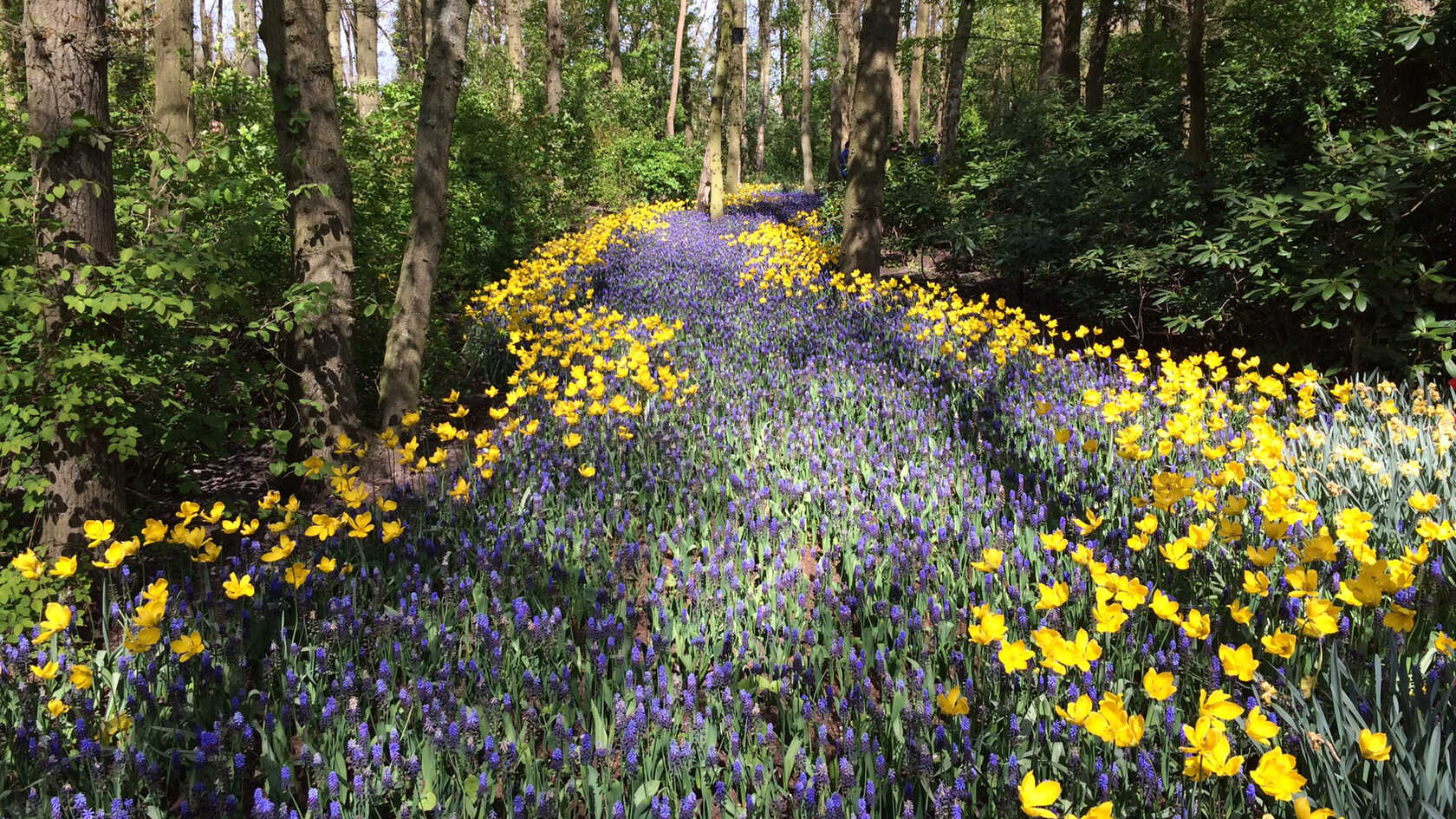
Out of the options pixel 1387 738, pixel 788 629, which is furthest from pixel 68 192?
pixel 1387 738

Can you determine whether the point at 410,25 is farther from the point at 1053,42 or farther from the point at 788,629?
the point at 788,629

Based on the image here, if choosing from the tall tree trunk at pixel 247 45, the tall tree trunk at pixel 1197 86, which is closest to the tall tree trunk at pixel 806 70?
the tall tree trunk at pixel 247 45

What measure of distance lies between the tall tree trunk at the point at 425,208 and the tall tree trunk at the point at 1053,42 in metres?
9.67

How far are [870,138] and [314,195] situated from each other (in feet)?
19.4

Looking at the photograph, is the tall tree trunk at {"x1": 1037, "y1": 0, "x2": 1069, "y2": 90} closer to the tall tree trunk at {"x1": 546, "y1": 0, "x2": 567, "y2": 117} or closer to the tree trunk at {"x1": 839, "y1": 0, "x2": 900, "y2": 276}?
the tree trunk at {"x1": 839, "y1": 0, "x2": 900, "y2": 276}

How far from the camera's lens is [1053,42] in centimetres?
1214

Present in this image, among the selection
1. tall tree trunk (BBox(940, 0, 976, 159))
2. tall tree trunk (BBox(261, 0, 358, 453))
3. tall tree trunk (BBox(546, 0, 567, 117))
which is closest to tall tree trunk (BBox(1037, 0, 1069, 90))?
tall tree trunk (BBox(940, 0, 976, 159))

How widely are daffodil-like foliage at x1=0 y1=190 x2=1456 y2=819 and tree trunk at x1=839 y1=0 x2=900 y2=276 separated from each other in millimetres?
4576

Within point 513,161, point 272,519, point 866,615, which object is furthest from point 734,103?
point 866,615

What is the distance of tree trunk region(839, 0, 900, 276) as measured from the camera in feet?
27.2

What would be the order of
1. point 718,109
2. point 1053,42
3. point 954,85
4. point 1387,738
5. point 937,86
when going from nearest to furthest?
point 1387,738, point 1053,42, point 718,109, point 954,85, point 937,86

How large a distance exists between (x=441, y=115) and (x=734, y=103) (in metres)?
12.4

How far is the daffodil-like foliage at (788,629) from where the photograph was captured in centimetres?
180

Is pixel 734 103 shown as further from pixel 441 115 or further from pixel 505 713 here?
pixel 505 713
